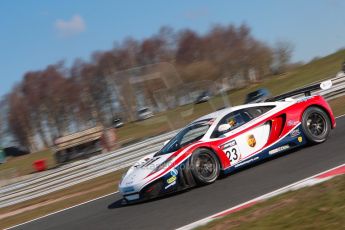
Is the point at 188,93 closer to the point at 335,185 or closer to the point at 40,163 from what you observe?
the point at 335,185

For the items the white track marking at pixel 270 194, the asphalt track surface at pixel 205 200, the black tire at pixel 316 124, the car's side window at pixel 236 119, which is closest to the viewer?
the white track marking at pixel 270 194

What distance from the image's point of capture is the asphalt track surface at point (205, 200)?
693 centimetres

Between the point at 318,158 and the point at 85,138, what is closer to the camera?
the point at 318,158

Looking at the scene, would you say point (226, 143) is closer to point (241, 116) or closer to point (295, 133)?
point (241, 116)

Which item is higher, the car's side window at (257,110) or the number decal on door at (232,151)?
the car's side window at (257,110)

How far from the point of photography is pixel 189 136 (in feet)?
30.1

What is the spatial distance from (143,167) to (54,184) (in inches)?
299

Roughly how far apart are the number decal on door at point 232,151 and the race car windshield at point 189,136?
460mm

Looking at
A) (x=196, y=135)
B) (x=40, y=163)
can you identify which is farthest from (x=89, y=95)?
(x=196, y=135)

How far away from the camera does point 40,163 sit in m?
24.4

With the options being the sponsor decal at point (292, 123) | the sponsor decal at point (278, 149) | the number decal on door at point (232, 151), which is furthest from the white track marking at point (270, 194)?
the sponsor decal at point (292, 123)

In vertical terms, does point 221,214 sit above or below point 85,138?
below

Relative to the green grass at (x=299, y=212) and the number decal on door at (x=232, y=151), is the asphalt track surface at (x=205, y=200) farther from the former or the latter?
the green grass at (x=299, y=212)

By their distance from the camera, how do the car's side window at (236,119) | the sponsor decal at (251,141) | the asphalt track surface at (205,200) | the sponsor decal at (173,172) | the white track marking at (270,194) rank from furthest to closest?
the car's side window at (236,119), the sponsor decal at (251,141), the sponsor decal at (173,172), the asphalt track surface at (205,200), the white track marking at (270,194)
